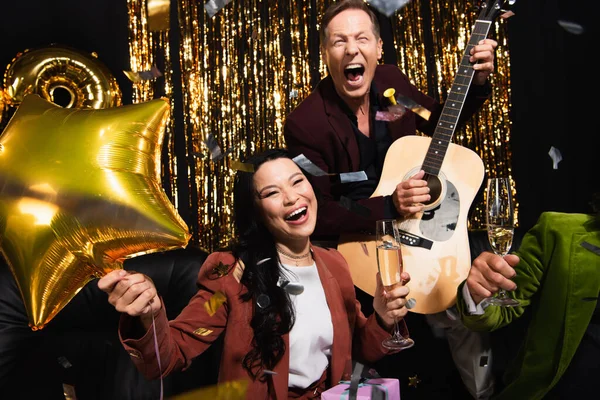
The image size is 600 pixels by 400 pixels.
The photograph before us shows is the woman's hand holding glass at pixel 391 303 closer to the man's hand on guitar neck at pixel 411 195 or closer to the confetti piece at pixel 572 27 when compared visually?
the man's hand on guitar neck at pixel 411 195

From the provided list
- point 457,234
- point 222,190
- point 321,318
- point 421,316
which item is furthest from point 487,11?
point 222,190

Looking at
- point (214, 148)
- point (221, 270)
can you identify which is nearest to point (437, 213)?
point (221, 270)

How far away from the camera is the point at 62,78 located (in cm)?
322

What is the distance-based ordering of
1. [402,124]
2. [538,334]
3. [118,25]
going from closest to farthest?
[538,334] → [402,124] → [118,25]

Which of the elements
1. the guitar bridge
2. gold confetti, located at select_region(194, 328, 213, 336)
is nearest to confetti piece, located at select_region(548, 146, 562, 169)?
the guitar bridge

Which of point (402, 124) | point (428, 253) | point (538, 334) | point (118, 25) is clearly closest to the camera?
point (538, 334)

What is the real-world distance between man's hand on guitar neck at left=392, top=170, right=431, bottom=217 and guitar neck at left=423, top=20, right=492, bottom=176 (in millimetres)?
82

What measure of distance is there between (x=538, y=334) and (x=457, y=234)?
521 millimetres

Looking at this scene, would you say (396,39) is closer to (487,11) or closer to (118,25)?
(487,11)

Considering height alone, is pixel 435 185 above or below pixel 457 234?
above

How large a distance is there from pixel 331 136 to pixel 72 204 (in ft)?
4.15

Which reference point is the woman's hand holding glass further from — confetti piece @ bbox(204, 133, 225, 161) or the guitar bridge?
confetti piece @ bbox(204, 133, 225, 161)

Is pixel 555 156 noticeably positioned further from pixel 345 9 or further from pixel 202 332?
pixel 202 332

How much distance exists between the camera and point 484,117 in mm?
3605
